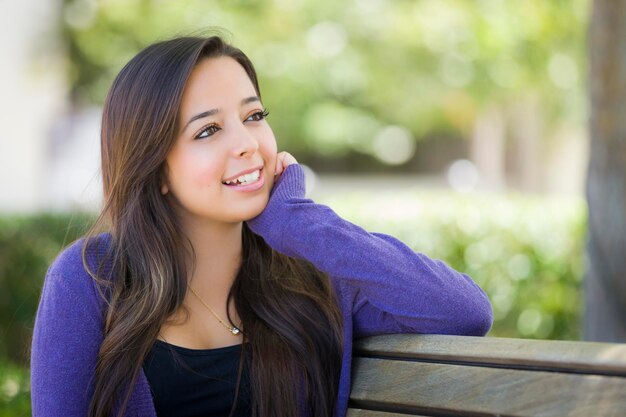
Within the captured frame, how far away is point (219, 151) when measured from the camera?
2.54 metres

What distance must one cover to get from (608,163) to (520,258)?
88.3 inches

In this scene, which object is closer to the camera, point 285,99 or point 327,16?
point 327,16

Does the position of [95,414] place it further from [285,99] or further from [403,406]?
[285,99]

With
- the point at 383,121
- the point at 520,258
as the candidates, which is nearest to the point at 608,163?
the point at 520,258

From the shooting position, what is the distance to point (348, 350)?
2.49m

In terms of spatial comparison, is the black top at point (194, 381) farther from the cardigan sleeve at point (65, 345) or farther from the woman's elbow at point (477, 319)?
the woman's elbow at point (477, 319)

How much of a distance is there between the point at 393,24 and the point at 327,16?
2.27m

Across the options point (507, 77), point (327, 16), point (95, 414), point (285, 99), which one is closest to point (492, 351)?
point (95, 414)

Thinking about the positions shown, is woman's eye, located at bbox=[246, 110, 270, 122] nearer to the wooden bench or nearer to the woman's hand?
the woman's hand

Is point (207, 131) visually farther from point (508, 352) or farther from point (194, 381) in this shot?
point (508, 352)

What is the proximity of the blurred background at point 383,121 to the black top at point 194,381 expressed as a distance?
0.68m

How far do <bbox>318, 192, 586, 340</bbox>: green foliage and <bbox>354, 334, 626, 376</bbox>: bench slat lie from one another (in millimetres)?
4935

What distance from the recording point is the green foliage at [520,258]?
7234 millimetres

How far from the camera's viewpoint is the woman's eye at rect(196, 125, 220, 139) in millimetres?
2574
